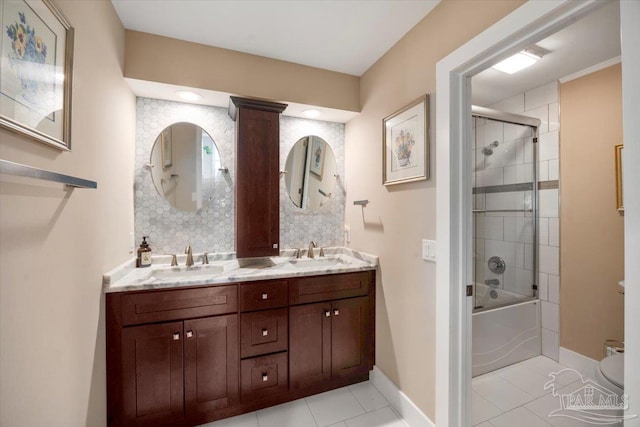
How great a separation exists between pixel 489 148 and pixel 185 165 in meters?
2.82

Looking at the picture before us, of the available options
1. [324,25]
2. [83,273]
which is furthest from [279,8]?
[83,273]

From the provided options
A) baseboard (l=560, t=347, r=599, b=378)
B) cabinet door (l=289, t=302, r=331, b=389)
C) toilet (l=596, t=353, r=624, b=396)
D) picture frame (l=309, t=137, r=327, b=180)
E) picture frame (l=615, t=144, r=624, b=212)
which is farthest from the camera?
picture frame (l=309, t=137, r=327, b=180)

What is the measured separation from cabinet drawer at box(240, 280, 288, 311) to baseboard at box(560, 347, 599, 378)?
249 centimetres

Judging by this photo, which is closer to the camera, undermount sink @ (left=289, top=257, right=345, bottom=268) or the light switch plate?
the light switch plate

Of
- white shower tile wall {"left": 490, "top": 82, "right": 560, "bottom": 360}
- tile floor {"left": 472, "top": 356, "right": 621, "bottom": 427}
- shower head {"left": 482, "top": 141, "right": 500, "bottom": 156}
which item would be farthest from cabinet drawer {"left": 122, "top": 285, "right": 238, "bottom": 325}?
white shower tile wall {"left": 490, "top": 82, "right": 560, "bottom": 360}

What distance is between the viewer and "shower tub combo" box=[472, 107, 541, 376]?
2406mm

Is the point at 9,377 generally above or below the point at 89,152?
below

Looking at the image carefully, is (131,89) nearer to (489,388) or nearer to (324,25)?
(324,25)

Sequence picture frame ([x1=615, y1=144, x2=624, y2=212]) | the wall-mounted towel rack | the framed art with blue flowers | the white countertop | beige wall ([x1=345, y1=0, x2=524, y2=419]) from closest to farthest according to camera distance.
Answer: the wall-mounted towel rack
the framed art with blue flowers
beige wall ([x1=345, y1=0, x2=524, y2=419])
the white countertop
picture frame ([x1=615, y1=144, x2=624, y2=212])

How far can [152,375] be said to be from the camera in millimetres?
1566

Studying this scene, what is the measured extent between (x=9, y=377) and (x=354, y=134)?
2414mm

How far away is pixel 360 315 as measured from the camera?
209cm

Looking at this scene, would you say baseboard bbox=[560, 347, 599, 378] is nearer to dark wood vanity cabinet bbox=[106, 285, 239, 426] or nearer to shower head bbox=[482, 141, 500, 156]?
shower head bbox=[482, 141, 500, 156]

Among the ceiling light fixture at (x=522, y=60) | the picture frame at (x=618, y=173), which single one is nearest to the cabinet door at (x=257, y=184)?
the ceiling light fixture at (x=522, y=60)
